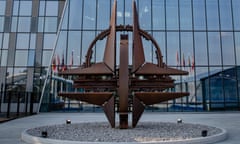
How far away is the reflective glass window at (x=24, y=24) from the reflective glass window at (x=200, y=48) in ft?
68.2

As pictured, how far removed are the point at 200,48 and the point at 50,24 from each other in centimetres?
1863

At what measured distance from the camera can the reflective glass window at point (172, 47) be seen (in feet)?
87.5

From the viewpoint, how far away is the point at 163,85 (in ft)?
40.4

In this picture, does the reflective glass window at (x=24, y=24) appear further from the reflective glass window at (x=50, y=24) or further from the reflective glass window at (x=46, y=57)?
the reflective glass window at (x=46, y=57)

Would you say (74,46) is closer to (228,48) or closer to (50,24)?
(50,24)

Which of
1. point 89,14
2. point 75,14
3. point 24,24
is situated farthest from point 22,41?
point 89,14

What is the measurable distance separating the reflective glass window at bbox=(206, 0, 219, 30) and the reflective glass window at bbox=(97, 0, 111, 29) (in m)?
12.3

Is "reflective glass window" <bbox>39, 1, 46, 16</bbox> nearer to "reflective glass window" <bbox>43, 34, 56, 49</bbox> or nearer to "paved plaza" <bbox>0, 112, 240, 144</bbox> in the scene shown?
"reflective glass window" <bbox>43, 34, 56, 49</bbox>

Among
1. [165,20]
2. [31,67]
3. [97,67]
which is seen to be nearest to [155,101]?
[97,67]

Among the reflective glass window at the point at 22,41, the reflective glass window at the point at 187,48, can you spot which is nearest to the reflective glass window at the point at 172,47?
the reflective glass window at the point at 187,48

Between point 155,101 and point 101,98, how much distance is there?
2756mm

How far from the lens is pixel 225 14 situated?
28.2 meters

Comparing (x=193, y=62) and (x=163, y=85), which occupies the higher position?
(x=193, y=62)

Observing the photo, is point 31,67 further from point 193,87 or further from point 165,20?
point 193,87
